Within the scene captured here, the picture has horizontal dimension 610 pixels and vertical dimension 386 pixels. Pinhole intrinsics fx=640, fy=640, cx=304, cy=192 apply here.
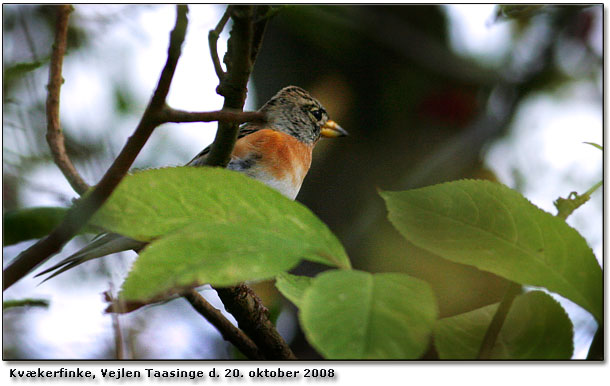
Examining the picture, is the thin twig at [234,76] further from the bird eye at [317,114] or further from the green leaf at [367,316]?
the bird eye at [317,114]

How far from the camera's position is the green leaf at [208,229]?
446mm

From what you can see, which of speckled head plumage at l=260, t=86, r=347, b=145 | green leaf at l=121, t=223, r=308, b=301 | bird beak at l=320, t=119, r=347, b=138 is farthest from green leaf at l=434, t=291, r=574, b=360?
bird beak at l=320, t=119, r=347, b=138

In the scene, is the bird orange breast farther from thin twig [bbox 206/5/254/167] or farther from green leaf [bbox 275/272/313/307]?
green leaf [bbox 275/272/313/307]

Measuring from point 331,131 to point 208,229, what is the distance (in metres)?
2.74

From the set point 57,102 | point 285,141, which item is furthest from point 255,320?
point 285,141

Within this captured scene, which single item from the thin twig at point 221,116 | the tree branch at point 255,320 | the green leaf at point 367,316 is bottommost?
the tree branch at point 255,320

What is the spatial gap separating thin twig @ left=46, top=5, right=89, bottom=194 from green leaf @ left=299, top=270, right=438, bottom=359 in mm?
793

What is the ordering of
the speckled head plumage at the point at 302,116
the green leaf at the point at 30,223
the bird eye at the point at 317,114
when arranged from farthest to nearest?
the bird eye at the point at 317,114, the speckled head plumage at the point at 302,116, the green leaf at the point at 30,223

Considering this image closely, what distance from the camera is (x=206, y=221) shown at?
500 millimetres

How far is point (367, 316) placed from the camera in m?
0.44

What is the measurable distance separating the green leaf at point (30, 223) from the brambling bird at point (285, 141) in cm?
115

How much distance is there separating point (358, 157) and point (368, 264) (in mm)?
868

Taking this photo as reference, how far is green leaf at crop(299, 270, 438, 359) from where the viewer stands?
1.41ft

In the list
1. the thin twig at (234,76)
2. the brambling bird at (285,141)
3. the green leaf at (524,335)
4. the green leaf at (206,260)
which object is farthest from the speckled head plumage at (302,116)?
the green leaf at (206,260)
